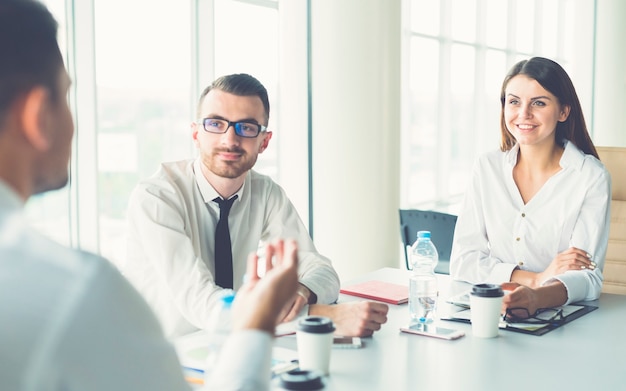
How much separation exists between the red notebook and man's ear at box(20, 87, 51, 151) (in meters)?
1.76

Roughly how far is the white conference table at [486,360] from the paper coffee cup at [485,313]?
4cm

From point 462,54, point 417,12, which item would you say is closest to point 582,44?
point 462,54

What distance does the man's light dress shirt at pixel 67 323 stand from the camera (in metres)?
0.80

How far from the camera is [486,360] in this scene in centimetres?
189

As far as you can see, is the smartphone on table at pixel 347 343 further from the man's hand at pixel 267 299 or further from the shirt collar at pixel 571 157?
the shirt collar at pixel 571 157

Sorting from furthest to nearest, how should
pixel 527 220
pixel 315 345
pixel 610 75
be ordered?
pixel 610 75 → pixel 527 220 → pixel 315 345

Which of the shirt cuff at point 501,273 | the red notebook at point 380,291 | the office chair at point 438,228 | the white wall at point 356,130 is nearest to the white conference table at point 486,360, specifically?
the red notebook at point 380,291

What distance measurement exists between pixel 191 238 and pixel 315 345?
973mm

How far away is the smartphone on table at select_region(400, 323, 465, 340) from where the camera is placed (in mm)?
2094

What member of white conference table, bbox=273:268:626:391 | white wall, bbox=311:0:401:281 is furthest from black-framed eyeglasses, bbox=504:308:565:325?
white wall, bbox=311:0:401:281

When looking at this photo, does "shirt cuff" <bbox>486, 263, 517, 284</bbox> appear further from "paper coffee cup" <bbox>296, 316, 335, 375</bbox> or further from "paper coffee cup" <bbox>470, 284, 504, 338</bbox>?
"paper coffee cup" <bbox>296, 316, 335, 375</bbox>

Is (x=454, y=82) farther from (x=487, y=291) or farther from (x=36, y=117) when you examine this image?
(x=36, y=117)

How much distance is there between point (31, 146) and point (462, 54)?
7344 millimetres

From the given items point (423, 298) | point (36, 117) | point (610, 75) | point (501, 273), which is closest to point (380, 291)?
point (423, 298)
